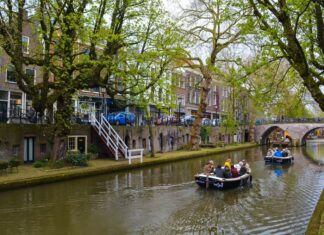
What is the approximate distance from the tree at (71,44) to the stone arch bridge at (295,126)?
134 feet

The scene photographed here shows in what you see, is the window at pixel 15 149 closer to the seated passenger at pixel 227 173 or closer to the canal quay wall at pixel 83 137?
the canal quay wall at pixel 83 137

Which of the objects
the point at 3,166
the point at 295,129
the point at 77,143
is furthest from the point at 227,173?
the point at 295,129

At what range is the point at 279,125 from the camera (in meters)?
60.7

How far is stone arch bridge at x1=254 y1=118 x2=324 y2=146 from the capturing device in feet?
191

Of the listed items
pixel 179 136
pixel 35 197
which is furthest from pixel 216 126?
pixel 35 197

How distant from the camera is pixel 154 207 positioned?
14.2 meters

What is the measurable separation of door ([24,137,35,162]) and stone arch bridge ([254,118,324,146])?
45851mm

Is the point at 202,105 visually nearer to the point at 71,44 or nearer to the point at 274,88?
the point at 71,44

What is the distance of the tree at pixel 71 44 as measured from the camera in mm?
19266

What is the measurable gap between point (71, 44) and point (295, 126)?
47.5 metres

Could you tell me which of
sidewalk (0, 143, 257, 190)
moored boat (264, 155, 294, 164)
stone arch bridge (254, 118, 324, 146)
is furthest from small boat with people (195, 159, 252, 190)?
stone arch bridge (254, 118, 324, 146)

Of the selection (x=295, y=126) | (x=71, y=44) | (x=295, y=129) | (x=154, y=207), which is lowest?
(x=154, y=207)

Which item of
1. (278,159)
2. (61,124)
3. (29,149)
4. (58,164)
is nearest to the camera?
(58,164)

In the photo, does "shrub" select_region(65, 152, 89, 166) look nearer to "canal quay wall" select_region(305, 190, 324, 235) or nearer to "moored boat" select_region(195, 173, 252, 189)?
"moored boat" select_region(195, 173, 252, 189)
